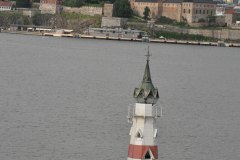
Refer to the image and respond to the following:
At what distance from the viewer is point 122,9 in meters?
140

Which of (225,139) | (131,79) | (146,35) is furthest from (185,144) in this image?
(146,35)

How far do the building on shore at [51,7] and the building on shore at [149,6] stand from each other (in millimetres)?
11867

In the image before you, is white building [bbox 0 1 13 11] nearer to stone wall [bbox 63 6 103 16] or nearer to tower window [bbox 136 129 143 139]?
stone wall [bbox 63 6 103 16]

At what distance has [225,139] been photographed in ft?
128

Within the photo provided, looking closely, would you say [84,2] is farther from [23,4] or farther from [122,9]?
[23,4]

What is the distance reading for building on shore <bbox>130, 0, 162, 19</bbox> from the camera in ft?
452

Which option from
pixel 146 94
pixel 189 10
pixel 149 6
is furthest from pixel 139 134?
pixel 149 6

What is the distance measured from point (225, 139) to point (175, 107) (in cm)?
1155

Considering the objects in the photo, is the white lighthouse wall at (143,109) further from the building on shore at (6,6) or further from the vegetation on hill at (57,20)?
the building on shore at (6,6)

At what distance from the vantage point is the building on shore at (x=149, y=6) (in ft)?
452

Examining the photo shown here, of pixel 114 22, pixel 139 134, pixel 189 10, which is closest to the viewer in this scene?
pixel 139 134

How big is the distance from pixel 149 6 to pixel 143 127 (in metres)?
122

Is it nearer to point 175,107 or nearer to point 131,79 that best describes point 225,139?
point 175,107

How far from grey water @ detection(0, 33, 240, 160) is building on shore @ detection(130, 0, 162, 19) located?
3995 centimetres
